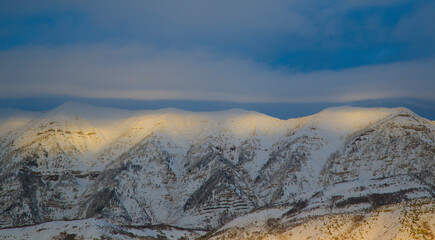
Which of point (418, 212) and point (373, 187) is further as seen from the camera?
point (373, 187)

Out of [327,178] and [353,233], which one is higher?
[353,233]

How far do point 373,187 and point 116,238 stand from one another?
6266cm

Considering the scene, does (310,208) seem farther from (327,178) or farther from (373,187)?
(327,178)

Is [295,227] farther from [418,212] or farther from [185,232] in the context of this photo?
[185,232]

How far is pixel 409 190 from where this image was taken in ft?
398

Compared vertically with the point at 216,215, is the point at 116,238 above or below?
above

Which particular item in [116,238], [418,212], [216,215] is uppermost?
[418,212]

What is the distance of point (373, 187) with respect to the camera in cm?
12075

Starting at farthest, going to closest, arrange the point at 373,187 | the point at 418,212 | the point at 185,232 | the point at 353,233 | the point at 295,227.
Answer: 1. the point at 185,232
2. the point at 373,187
3. the point at 295,227
4. the point at 353,233
5. the point at 418,212

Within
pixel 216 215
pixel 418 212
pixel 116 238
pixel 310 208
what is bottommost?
pixel 216 215

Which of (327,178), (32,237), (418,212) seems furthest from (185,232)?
(418,212)

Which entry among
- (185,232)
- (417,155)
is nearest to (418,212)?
(185,232)

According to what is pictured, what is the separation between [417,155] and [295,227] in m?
117

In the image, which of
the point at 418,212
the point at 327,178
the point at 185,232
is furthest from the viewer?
the point at 327,178
